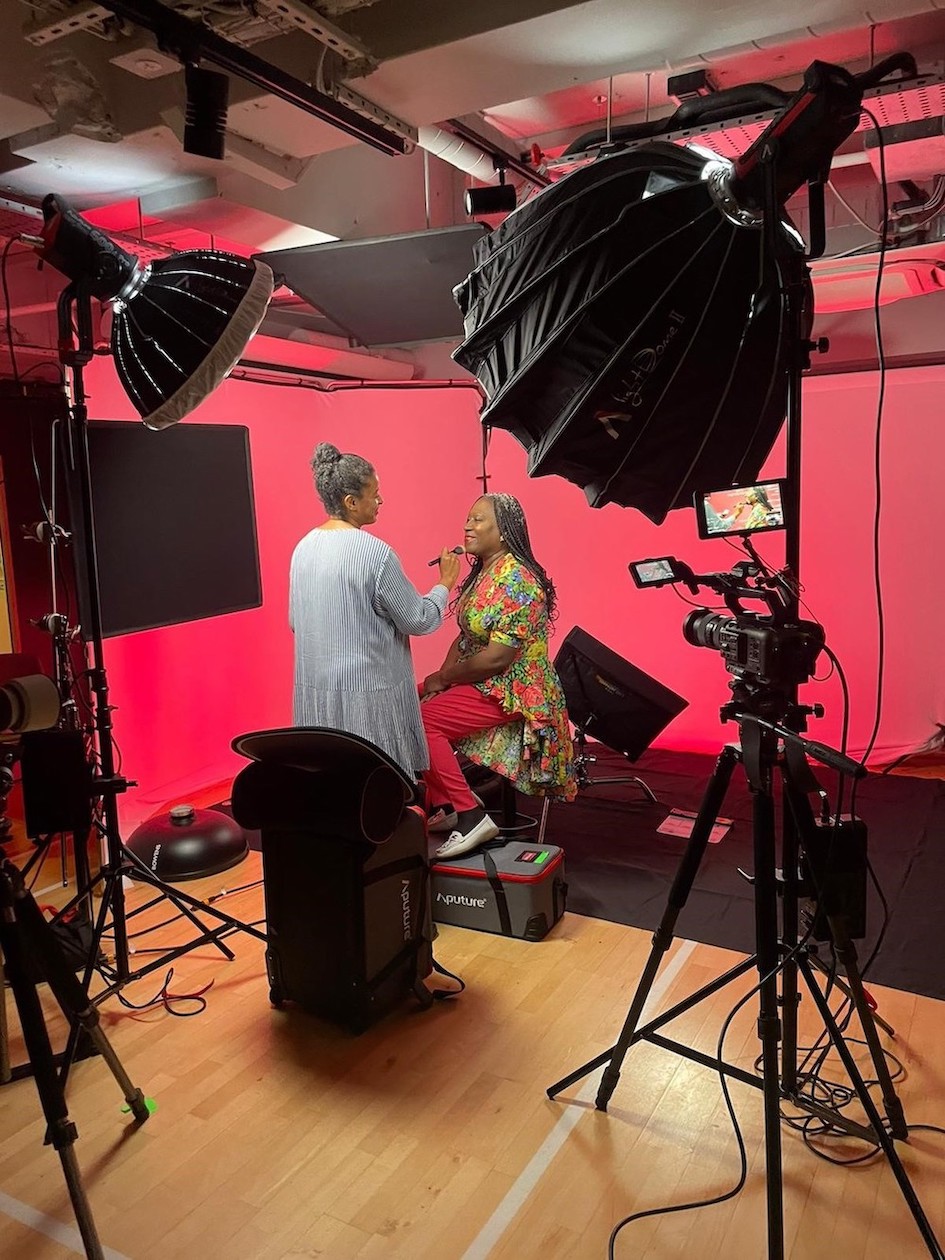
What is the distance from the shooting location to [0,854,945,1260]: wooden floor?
5.59ft

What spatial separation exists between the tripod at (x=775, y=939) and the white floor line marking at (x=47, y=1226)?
1129mm

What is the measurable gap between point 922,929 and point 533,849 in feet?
4.15

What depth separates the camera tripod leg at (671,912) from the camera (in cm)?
171

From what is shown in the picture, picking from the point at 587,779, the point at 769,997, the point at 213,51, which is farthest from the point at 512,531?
the point at 769,997

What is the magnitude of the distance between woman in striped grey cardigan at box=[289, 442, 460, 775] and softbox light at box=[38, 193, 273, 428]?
954mm

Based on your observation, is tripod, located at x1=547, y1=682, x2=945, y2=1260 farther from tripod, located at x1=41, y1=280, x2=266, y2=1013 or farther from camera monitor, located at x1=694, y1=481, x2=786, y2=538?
tripod, located at x1=41, y1=280, x2=266, y2=1013

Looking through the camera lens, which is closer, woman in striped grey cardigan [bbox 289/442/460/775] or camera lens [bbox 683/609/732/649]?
camera lens [bbox 683/609/732/649]

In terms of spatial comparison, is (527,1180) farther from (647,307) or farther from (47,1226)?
(647,307)

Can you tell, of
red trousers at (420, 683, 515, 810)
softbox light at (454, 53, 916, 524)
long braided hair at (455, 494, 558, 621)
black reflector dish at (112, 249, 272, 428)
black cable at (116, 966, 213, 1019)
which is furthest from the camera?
long braided hair at (455, 494, 558, 621)

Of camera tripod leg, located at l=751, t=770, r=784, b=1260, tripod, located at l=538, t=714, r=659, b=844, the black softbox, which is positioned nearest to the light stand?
the black softbox

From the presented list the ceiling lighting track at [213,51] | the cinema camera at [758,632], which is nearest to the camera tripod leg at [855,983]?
the cinema camera at [758,632]

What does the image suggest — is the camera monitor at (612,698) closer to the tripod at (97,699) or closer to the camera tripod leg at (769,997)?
the tripod at (97,699)

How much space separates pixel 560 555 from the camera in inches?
204

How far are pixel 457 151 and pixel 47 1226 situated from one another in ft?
9.88
